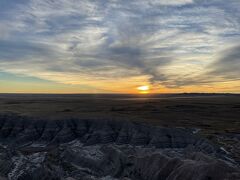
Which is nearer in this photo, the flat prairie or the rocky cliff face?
the rocky cliff face

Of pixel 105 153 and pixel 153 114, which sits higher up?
pixel 153 114

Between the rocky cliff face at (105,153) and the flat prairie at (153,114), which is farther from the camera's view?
the flat prairie at (153,114)

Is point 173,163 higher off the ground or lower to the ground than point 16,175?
higher

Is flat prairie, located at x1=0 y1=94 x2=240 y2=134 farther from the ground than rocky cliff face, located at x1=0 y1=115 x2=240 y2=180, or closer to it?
farther from the ground

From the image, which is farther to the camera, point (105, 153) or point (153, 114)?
point (153, 114)

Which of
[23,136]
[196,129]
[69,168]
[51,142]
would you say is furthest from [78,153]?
[196,129]

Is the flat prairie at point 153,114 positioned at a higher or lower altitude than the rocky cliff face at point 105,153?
higher

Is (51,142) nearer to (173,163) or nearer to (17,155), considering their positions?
(17,155)

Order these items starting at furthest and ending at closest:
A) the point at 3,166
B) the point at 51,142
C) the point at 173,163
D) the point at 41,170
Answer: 1. the point at 51,142
2. the point at 3,166
3. the point at 41,170
4. the point at 173,163
